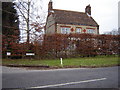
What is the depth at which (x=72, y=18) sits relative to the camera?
3497 cm

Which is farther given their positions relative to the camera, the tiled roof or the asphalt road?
the tiled roof

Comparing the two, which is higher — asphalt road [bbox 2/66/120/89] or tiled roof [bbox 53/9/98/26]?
tiled roof [bbox 53/9/98/26]

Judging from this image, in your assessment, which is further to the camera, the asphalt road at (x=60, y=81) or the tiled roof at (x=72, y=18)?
the tiled roof at (x=72, y=18)

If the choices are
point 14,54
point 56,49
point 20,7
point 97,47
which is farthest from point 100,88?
point 20,7

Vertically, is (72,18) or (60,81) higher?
(72,18)

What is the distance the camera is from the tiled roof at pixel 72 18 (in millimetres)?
33281

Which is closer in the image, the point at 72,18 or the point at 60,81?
the point at 60,81

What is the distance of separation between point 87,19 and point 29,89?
3516 centimetres

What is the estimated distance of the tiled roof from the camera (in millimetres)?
33281

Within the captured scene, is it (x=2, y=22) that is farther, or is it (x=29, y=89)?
(x=2, y=22)

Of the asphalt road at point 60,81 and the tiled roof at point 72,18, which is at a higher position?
the tiled roof at point 72,18

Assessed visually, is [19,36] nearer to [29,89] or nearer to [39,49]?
[39,49]

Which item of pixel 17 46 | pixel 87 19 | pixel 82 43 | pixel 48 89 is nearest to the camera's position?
pixel 48 89

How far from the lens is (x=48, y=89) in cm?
495
